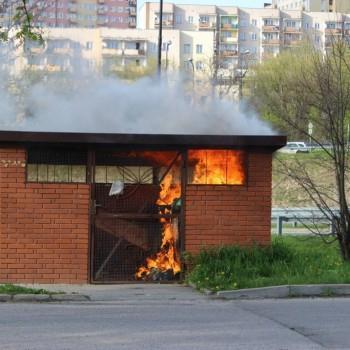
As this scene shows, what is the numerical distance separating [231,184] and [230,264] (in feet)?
4.85

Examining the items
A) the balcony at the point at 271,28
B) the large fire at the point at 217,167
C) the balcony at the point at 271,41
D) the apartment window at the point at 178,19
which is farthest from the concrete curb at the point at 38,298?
the apartment window at the point at 178,19

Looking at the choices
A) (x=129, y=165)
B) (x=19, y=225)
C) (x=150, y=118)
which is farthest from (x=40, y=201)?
(x=150, y=118)

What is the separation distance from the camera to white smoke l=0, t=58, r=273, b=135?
13.3 metres

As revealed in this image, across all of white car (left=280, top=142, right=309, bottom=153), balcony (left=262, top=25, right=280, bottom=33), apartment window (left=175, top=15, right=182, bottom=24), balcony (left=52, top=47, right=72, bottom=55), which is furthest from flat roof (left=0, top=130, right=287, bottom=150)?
apartment window (left=175, top=15, right=182, bottom=24)

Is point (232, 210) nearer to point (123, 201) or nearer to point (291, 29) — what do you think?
point (123, 201)

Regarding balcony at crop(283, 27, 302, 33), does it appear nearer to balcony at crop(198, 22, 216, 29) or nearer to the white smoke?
balcony at crop(198, 22, 216, 29)

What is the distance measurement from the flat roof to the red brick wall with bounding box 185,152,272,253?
0.42 meters

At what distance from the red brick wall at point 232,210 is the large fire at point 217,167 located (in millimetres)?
136

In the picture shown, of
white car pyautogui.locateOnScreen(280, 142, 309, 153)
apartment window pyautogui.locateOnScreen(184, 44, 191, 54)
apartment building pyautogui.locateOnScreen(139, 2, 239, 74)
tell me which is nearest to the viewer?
white car pyautogui.locateOnScreen(280, 142, 309, 153)

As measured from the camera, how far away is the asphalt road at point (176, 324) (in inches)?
296

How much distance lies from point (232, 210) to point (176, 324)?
4.40 m

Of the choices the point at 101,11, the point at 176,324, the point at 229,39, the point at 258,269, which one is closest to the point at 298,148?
the point at 258,269

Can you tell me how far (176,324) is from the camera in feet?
28.8

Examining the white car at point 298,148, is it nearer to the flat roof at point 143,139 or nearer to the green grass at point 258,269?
the green grass at point 258,269
